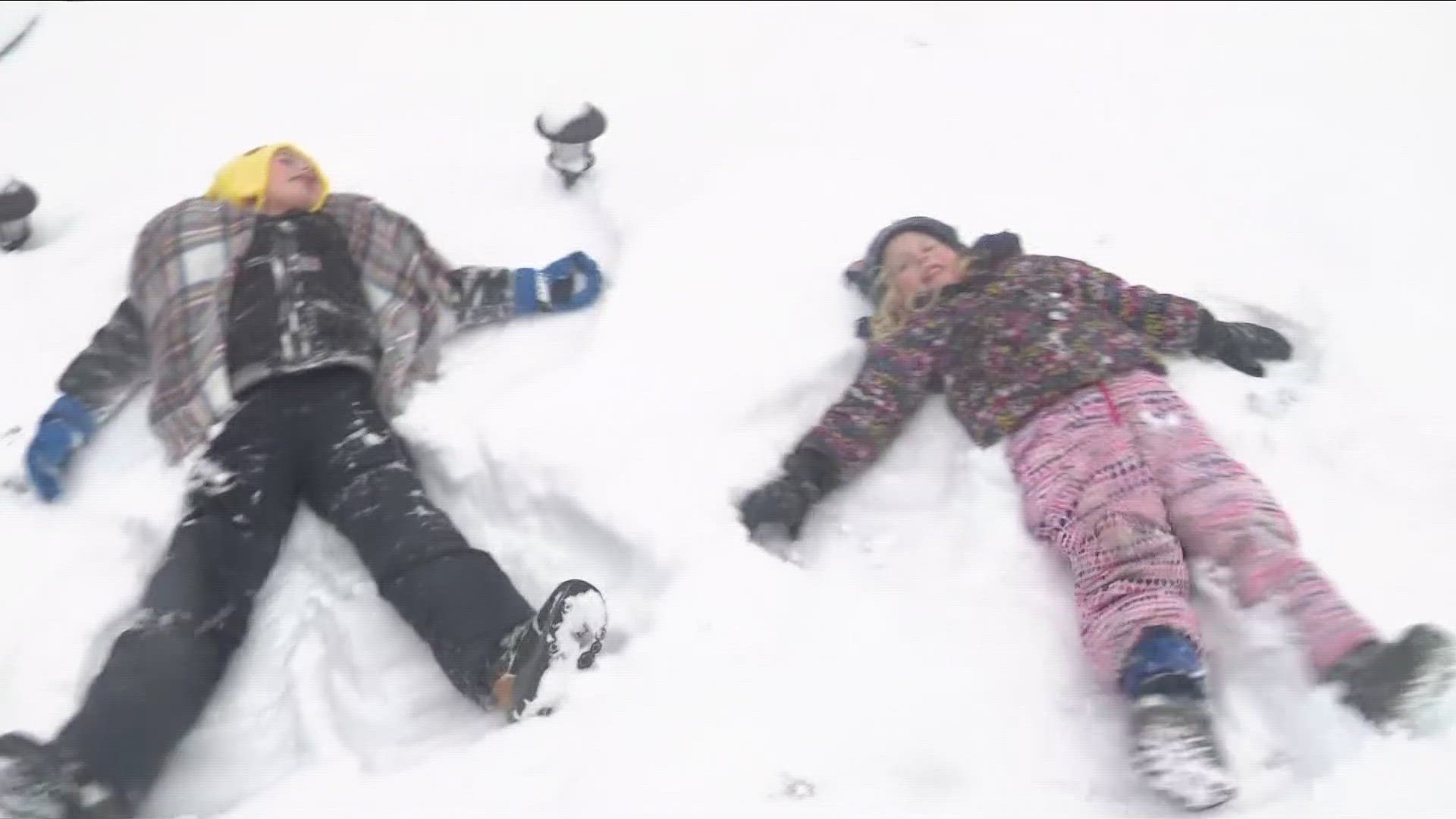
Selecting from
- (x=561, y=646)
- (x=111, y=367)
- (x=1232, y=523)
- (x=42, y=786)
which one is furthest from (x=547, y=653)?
(x=111, y=367)

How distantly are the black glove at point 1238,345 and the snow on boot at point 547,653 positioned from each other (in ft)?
4.44

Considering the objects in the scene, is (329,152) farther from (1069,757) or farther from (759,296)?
(1069,757)

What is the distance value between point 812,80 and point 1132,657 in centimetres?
227

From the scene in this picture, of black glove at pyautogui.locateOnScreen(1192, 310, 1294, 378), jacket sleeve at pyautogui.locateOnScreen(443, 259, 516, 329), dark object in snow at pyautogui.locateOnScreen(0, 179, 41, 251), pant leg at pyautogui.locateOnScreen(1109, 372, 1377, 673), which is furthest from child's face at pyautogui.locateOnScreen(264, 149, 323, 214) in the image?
black glove at pyautogui.locateOnScreen(1192, 310, 1294, 378)

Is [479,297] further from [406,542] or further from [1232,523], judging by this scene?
[1232,523]

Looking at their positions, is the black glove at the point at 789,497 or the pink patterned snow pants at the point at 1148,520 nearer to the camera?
the pink patterned snow pants at the point at 1148,520

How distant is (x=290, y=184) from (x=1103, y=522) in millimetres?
1892

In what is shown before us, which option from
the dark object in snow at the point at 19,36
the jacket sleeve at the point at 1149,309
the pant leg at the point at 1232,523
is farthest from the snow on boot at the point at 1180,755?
the dark object in snow at the point at 19,36

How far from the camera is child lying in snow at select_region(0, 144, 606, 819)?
67.6 inches

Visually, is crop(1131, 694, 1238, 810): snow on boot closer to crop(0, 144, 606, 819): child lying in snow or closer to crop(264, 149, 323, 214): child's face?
crop(0, 144, 606, 819): child lying in snow

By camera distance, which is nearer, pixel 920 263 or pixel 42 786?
pixel 42 786

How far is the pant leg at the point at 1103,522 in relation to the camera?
1.73 m

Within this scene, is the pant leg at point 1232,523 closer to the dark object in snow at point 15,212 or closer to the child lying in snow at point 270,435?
the child lying in snow at point 270,435

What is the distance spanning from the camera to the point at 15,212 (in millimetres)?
2992
